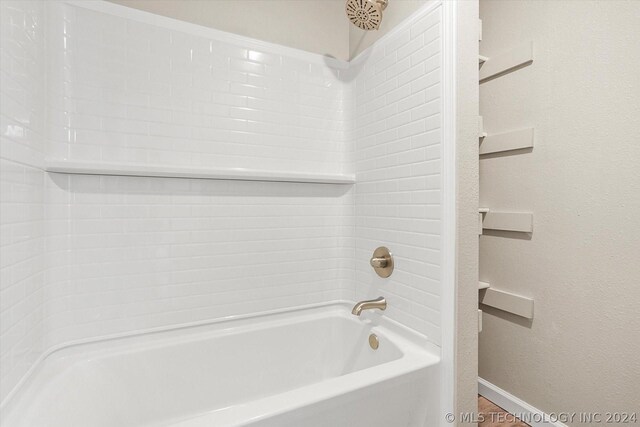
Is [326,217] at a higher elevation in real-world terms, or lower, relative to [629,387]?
higher

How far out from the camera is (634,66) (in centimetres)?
130

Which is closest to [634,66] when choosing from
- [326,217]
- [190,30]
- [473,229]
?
[473,229]

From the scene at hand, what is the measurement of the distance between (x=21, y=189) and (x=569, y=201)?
2.22 metres

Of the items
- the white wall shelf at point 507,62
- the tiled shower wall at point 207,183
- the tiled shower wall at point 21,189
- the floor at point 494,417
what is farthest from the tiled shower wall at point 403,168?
the tiled shower wall at point 21,189

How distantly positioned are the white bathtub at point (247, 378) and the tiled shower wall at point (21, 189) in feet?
0.60

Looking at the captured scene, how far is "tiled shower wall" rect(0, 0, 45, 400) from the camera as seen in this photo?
Result: 90 centimetres

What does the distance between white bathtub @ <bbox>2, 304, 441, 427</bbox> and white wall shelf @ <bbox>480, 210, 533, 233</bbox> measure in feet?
3.02

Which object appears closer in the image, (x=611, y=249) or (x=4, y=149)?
(x=4, y=149)

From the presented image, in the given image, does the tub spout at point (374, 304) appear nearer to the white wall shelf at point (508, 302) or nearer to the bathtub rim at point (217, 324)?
the bathtub rim at point (217, 324)

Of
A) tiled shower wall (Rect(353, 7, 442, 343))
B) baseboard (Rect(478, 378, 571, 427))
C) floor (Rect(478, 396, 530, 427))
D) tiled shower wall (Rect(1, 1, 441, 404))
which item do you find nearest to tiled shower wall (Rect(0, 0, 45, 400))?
tiled shower wall (Rect(1, 1, 441, 404))

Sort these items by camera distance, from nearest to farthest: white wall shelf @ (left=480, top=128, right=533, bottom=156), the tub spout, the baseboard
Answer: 1. the tub spout
2. the baseboard
3. white wall shelf @ (left=480, top=128, right=533, bottom=156)

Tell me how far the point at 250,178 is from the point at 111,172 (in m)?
0.57

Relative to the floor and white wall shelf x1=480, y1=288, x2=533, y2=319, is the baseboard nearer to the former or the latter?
the floor

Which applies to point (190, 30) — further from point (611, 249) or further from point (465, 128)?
point (611, 249)
